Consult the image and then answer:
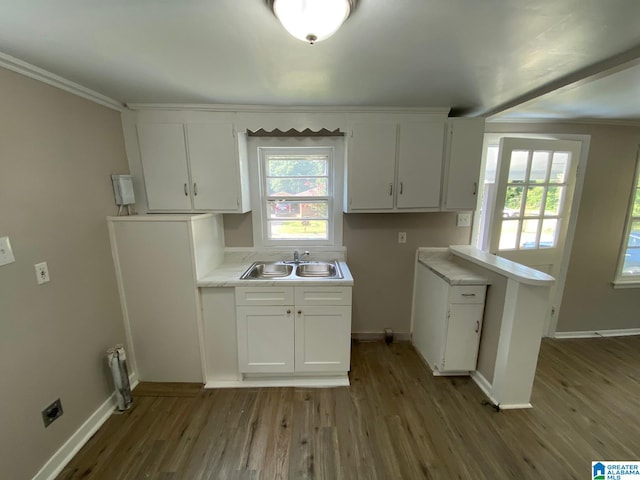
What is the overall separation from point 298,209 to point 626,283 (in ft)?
12.1

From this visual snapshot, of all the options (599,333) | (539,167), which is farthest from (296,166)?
(599,333)

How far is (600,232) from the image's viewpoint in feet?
8.71

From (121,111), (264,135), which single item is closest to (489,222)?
(264,135)

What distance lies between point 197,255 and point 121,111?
1322 millimetres

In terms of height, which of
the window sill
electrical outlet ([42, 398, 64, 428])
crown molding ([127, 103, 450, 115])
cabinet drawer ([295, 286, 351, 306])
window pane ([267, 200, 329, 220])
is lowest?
electrical outlet ([42, 398, 64, 428])

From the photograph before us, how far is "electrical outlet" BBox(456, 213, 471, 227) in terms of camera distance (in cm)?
257

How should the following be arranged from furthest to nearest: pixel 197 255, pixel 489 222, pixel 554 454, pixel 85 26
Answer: pixel 489 222 → pixel 197 255 → pixel 554 454 → pixel 85 26

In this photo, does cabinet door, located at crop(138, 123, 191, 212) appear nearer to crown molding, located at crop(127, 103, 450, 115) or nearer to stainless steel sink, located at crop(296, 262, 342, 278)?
crown molding, located at crop(127, 103, 450, 115)

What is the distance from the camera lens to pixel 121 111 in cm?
202

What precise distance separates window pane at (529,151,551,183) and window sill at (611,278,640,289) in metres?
1.50

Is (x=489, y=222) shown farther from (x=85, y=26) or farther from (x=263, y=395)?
(x=85, y=26)

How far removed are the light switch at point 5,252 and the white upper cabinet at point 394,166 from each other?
6.96 feet

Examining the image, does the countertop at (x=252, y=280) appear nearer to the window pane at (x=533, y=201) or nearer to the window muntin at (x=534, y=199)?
the window muntin at (x=534, y=199)

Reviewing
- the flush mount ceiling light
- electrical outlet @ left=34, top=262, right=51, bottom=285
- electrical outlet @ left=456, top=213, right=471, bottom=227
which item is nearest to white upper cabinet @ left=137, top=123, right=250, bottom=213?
electrical outlet @ left=34, top=262, right=51, bottom=285
